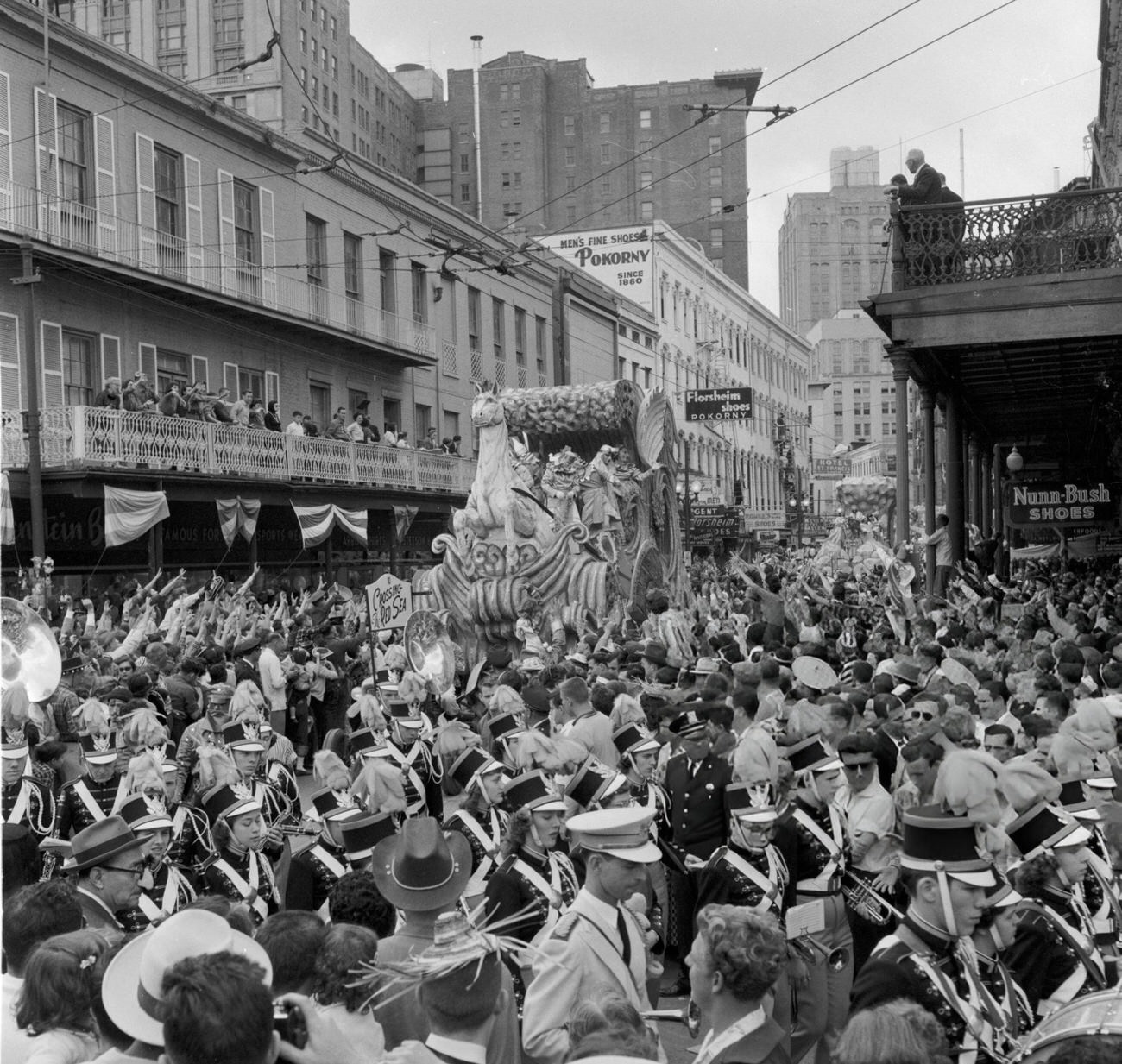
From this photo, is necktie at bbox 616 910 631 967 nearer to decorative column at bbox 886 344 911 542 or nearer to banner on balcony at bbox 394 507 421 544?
decorative column at bbox 886 344 911 542

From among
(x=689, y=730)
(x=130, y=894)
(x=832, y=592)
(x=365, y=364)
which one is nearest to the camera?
(x=130, y=894)

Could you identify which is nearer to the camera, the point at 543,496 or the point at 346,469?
the point at 543,496

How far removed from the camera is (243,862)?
655 centimetres

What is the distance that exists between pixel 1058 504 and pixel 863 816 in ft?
46.2

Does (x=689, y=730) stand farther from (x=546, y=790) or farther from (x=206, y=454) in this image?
(x=206, y=454)

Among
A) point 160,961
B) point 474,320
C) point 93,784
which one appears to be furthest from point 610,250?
point 160,961

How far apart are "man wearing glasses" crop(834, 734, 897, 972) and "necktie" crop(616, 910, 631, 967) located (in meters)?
1.68

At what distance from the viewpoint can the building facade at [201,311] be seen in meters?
22.7

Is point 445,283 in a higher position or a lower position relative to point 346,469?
higher

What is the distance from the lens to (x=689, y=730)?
7621 millimetres

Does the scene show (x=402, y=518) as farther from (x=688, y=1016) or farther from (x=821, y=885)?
(x=688, y=1016)

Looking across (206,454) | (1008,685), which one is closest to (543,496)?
(206,454)

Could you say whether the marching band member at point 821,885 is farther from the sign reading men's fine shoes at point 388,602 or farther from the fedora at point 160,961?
the sign reading men's fine shoes at point 388,602

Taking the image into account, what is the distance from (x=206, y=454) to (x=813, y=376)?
7577 centimetres
